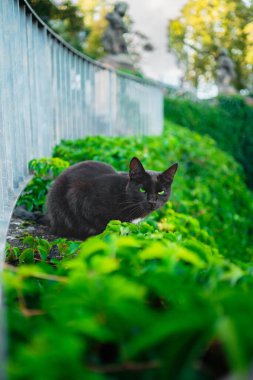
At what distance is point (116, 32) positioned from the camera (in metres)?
18.2

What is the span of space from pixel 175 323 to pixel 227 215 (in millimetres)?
8394

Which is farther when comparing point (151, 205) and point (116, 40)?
point (116, 40)

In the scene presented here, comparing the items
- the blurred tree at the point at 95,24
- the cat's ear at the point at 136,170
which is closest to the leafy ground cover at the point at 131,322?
the cat's ear at the point at 136,170

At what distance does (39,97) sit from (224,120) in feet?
48.2

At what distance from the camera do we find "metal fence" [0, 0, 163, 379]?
3139 mm

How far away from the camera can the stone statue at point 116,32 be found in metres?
17.9

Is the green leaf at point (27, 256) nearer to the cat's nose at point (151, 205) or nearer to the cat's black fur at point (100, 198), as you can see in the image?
the cat's black fur at point (100, 198)

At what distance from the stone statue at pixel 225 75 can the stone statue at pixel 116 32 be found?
495 centimetres

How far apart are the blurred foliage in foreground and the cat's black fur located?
14198 millimetres

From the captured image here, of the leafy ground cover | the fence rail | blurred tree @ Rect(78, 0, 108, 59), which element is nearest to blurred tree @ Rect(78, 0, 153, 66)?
blurred tree @ Rect(78, 0, 108, 59)

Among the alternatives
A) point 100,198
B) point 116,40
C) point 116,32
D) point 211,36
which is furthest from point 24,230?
point 116,32

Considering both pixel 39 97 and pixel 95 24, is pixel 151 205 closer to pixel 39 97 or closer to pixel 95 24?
pixel 39 97

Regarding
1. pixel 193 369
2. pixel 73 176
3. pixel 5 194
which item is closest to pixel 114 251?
pixel 193 369

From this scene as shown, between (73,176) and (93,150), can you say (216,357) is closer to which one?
(73,176)
